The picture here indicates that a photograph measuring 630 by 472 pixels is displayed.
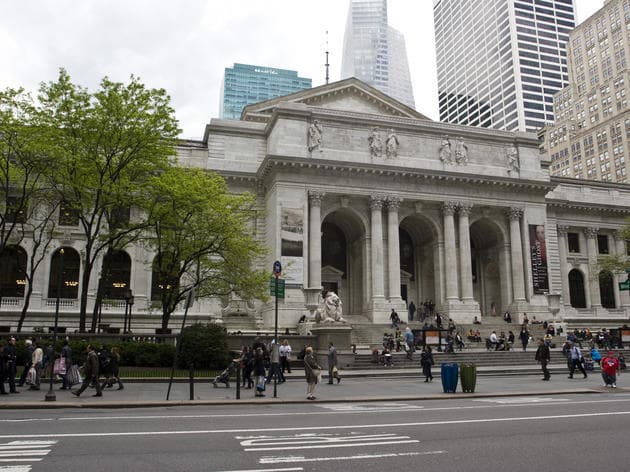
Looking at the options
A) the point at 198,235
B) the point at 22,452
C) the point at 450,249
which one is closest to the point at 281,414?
the point at 22,452

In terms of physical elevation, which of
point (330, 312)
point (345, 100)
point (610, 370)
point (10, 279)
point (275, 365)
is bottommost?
point (610, 370)

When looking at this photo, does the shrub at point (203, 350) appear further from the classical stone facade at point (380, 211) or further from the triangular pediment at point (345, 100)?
the triangular pediment at point (345, 100)

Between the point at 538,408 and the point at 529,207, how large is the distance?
38535 millimetres

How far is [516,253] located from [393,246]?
39.3 ft

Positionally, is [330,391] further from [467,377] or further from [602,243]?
[602,243]

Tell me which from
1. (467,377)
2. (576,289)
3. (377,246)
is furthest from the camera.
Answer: (576,289)

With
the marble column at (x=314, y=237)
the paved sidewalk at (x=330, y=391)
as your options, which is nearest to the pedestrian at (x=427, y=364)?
the paved sidewalk at (x=330, y=391)

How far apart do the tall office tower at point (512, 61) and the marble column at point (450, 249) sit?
10456cm

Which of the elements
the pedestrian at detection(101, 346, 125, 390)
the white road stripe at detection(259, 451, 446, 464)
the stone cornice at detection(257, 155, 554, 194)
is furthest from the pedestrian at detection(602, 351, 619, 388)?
the stone cornice at detection(257, 155, 554, 194)

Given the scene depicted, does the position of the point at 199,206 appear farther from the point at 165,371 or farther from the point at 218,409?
the point at 218,409

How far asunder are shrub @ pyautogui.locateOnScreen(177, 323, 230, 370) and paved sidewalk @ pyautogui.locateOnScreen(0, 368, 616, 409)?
261cm

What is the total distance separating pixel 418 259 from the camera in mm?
52469

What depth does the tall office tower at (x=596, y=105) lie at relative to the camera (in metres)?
94.8

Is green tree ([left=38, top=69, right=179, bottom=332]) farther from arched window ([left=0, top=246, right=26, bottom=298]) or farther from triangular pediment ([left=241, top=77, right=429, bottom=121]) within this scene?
triangular pediment ([left=241, top=77, right=429, bottom=121])
